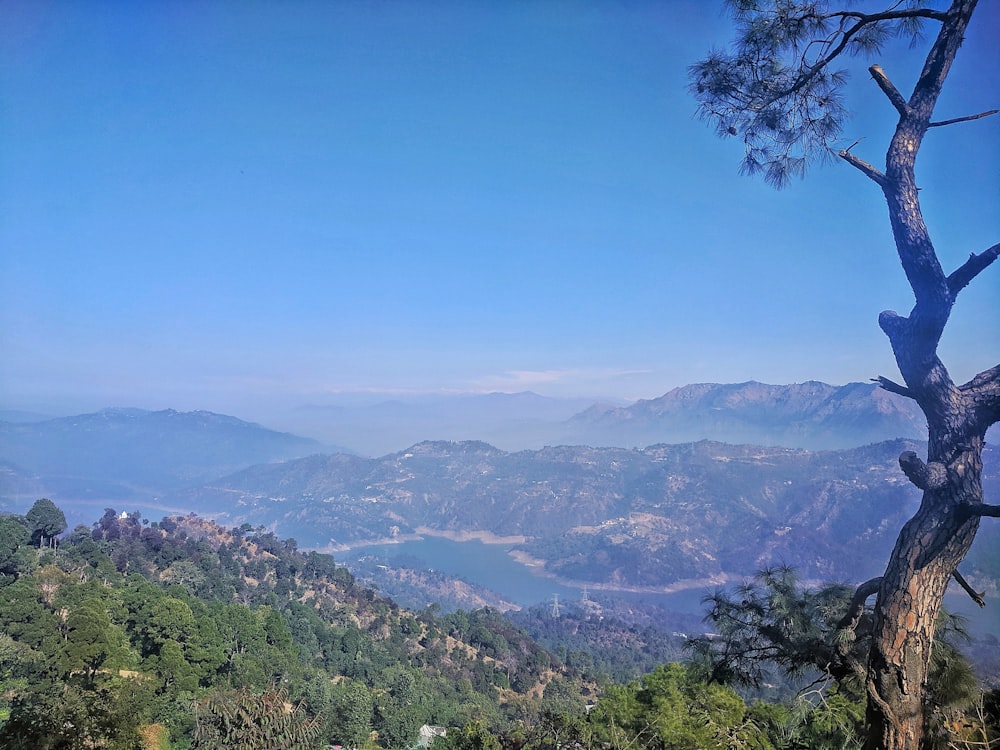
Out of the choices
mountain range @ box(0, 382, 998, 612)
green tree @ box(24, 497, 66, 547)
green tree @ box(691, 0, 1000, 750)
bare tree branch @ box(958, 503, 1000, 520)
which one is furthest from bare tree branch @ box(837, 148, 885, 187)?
mountain range @ box(0, 382, 998, 612)

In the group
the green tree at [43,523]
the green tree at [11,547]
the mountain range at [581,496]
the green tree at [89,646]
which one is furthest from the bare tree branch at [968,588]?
the mountain range at [581,496]

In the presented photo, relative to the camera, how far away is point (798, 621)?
9.78 ft

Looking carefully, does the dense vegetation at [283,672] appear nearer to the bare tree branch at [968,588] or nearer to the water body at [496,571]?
the bare tree branch at [968,588]

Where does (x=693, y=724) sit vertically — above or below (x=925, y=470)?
below

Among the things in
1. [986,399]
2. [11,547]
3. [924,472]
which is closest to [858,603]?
[924,472]

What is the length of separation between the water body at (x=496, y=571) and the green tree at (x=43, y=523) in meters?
67.7

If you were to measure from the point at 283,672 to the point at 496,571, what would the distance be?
97.4 m

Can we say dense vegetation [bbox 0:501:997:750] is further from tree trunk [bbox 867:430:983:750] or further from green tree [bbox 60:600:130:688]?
tree trunk [bbox 867:430:983:750]

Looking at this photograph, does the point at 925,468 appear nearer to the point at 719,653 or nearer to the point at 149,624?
the point at 719,653

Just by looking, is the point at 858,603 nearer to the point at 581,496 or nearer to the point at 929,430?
the point at 929,430

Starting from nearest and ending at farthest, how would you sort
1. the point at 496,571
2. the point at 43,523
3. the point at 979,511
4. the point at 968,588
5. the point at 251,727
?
the point at 979,511 → the point at 968,588 → the point at 251,727 → the point at 43,523 → the point at 496,571

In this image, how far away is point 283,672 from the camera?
46.8 ft

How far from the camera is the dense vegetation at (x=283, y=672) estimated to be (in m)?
3.30

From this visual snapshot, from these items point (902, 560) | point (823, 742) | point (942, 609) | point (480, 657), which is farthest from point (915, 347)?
point (480, 657)
